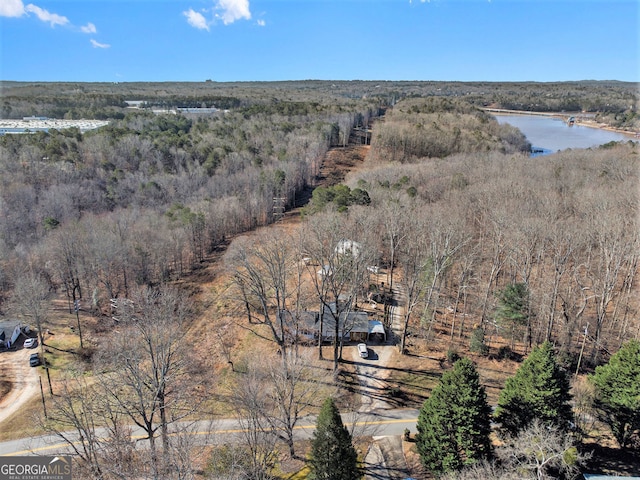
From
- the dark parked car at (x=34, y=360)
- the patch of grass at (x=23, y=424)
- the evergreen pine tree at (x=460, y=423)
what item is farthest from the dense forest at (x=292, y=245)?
the dark parked car at (x=34, y=360)

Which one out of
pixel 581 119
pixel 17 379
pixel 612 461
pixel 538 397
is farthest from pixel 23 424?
pixel 581 119

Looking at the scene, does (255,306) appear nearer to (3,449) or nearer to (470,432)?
(3,449)

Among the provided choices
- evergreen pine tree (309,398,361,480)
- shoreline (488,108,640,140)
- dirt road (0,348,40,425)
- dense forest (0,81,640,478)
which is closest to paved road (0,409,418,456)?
dense forest (0,81,640,478)

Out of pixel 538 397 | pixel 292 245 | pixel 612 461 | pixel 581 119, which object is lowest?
pixel 612 461

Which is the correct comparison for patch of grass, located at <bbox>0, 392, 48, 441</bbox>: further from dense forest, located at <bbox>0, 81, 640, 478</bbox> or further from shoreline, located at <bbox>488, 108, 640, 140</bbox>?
shoreline, located at <bbox>488, 108, 640, 140</bbox>

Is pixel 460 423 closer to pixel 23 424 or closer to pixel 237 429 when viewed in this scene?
pixel 237 429
